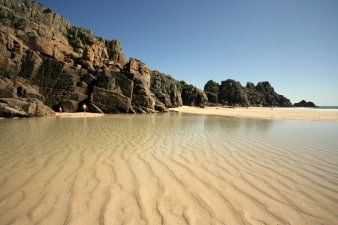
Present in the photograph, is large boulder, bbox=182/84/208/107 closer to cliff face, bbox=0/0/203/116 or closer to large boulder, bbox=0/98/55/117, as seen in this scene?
cliff face, bbox=0/0/203/116

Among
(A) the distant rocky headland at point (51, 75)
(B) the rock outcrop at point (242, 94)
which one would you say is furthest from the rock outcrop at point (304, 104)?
(A) the distant rocky headland at point (51, 75)

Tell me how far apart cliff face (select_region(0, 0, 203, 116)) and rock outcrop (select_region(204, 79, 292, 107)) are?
2268 inches

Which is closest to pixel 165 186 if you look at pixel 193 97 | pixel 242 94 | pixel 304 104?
pixel 193 97

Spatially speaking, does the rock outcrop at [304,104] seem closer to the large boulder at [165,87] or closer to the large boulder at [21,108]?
the large boulder at [165,87]

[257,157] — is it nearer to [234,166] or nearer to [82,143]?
[234,166]

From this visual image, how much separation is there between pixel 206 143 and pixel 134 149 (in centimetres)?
325

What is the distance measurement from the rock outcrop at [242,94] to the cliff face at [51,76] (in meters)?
57.6

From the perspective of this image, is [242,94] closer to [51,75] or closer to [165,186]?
[51,75]

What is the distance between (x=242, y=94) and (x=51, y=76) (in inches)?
2999

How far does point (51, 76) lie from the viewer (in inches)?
1121

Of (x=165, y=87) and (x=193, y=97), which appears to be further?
(x=193, y=97)

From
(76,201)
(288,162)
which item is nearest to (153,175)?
(76,201)

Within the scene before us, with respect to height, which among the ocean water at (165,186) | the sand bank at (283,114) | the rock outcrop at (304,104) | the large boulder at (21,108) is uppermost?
the rock outcrop at (304,104)

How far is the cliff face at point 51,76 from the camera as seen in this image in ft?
82.0
